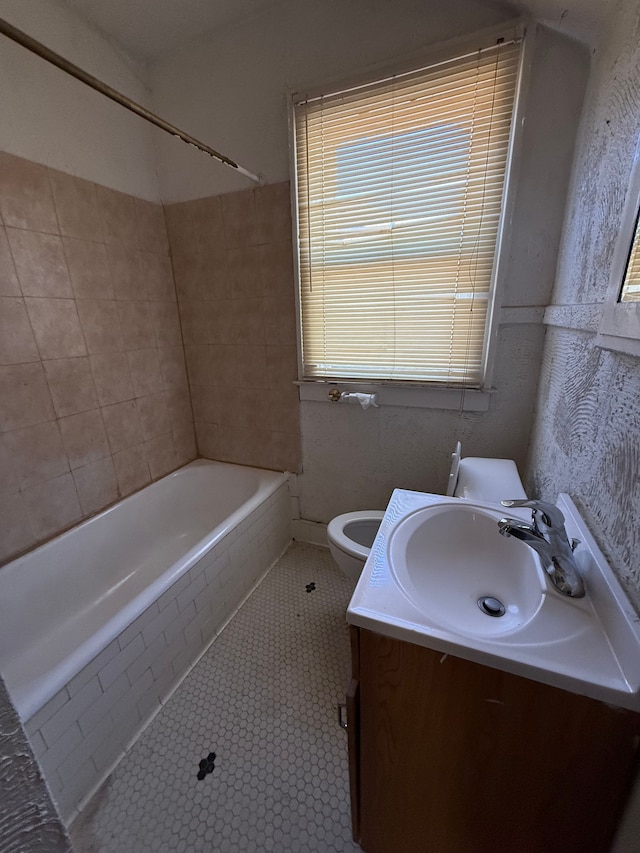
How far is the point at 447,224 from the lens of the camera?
4.60 ft

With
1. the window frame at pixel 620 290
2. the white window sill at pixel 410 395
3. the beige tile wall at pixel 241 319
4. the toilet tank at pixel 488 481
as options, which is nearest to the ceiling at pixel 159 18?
the beige tile wall at pixel 241 319

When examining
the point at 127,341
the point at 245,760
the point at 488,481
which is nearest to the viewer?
the point at 245,760

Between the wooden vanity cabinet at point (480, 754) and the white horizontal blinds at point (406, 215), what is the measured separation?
1.19 meters

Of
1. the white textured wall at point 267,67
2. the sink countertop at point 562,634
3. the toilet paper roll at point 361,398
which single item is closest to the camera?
Result: the sink countertop at point 562,634

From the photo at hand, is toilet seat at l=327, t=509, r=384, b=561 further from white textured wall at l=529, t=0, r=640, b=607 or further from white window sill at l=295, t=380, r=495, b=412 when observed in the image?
white textured wall at l=529, t=0, r=640, b=607

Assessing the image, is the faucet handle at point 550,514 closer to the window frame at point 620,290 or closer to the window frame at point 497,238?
the window frame at point 620,290

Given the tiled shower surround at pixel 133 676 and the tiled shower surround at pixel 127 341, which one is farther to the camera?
the tiled shower surround at pixel 127 341

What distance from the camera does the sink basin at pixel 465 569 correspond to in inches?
29.3

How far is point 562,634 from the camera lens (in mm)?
599

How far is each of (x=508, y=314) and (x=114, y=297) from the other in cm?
184

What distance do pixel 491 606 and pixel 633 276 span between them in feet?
2.45

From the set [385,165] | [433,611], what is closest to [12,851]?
[433,611]

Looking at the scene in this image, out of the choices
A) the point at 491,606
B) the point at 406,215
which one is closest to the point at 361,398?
the point at 406,215

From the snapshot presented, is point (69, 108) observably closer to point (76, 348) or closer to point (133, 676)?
point (76, 348)
